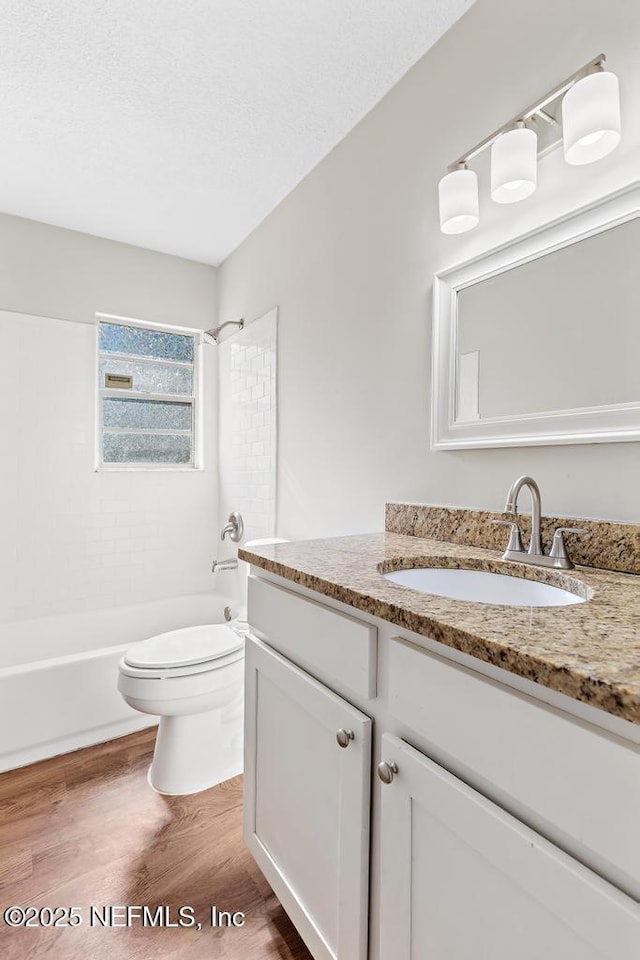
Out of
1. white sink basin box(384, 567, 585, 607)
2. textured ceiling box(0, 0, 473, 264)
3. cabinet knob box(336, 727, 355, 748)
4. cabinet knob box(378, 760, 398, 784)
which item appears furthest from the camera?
textured ceiling box(0, 0, 473, 264)

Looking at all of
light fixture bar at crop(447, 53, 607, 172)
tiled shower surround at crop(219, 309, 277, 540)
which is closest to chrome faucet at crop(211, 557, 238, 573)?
tiled shower surround at crop(219, 309, 277, 540)

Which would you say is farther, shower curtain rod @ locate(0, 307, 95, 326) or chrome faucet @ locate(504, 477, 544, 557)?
shower curtain rod @ locate(0, 307, 95, 326)

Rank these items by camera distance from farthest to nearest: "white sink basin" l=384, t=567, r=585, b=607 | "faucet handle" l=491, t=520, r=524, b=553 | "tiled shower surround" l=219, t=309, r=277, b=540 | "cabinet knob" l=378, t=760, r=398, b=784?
"tiled shower surround" l=219, t=309, r=277, b=540, "faucet handle" l=491, t=520, r=524, b=553, "white sink basin" l=384, t=567, r=585, b=607, "cabinet knob" l=378, t=760, r=398, b=784

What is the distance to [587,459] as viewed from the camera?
1.06 m

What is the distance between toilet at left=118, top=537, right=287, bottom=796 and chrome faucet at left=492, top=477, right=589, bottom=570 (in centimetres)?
120

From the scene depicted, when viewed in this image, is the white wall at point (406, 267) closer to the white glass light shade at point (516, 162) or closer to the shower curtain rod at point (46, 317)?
the white glass light shade at point (516, 162)

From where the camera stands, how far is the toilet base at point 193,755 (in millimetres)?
1772

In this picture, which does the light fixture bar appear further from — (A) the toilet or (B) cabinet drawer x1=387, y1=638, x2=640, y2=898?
(A) the toilet

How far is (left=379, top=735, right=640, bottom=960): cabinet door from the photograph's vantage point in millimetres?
501

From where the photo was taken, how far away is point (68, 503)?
2.58 metres

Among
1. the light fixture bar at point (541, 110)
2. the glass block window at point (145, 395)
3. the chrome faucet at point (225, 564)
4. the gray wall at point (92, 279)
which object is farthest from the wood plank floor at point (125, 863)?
the gray wall at point (92, 279)

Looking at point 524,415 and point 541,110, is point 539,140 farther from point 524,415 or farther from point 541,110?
point 524,415

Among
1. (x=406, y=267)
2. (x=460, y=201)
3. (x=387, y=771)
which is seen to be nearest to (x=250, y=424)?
(x=406, y=267)

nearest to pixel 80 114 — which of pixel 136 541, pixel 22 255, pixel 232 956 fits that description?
pixel 22 255
